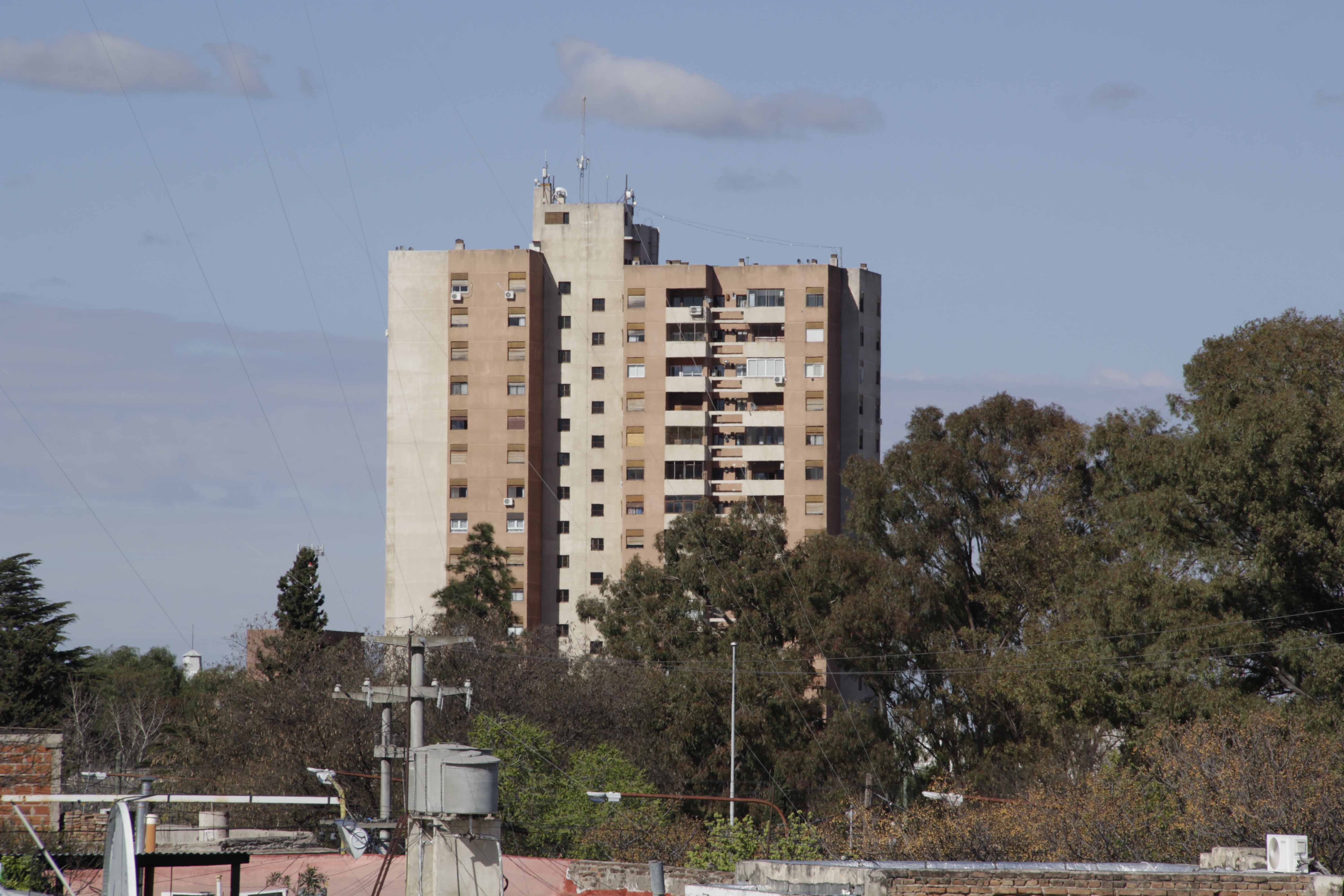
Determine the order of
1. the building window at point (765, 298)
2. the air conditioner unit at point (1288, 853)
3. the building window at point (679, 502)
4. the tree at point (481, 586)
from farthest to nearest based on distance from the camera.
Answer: the building window at point (765, 298) < the building window at point (679, 502) < the tree at point (481, 586) < the air conditioner unit at point (1288, 853)

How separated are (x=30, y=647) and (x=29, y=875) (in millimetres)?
45014

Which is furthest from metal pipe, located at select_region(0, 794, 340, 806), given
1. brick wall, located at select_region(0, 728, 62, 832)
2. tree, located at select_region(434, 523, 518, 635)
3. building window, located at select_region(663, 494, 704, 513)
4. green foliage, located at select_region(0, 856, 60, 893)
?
building window, located at select_region(663, 494, 704, 513)

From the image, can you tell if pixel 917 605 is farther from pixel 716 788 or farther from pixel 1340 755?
pixel 1340 755

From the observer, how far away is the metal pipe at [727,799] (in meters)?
29.0

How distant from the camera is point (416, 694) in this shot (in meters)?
32.2

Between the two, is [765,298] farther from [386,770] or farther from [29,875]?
[29,875]

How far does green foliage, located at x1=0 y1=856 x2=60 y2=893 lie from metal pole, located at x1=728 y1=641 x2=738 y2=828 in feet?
107

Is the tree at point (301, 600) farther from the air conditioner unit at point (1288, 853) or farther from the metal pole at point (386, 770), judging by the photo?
the air conditioner unit at point (1288, 853)

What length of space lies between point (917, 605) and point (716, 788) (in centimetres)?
963

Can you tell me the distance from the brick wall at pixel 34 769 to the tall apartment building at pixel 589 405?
194 ft

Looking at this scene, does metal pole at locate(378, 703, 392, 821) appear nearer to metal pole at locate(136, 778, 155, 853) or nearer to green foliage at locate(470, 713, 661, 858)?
green foliage at locate(470, 713, 661, 858)

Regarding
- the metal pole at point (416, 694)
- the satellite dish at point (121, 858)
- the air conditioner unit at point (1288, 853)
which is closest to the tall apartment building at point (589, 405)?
the metal pole at point (416, 694)

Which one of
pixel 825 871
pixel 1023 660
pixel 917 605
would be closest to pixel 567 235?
pixel 917 605

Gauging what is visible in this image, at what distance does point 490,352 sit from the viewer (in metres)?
88.5
